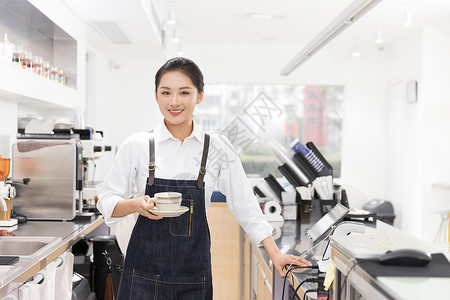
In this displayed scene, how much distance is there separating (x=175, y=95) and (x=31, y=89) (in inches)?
76.7

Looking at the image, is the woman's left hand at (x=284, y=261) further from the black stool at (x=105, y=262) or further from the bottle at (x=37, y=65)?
the bottle at (x=37, y=65)

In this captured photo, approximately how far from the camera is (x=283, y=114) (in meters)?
7.38

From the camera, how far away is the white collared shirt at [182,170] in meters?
1.72

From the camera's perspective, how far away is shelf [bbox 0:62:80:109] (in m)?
2.87

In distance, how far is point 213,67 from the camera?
283 inches

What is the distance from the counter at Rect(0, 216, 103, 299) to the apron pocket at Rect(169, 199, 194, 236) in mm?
672

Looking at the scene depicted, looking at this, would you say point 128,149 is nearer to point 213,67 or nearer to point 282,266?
point 282,266

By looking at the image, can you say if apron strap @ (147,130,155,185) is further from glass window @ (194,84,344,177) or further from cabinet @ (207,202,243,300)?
glass window @ (194,84,344,177)

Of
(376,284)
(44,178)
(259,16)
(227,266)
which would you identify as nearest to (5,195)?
(44,178)

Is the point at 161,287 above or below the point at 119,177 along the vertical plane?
below

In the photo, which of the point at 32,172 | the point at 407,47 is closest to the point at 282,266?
the point at 32,172

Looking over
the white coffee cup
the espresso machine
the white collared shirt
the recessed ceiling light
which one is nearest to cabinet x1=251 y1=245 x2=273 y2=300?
the white collared shirt

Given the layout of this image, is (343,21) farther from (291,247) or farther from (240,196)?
(240,196)

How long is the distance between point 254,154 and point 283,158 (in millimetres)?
4043
